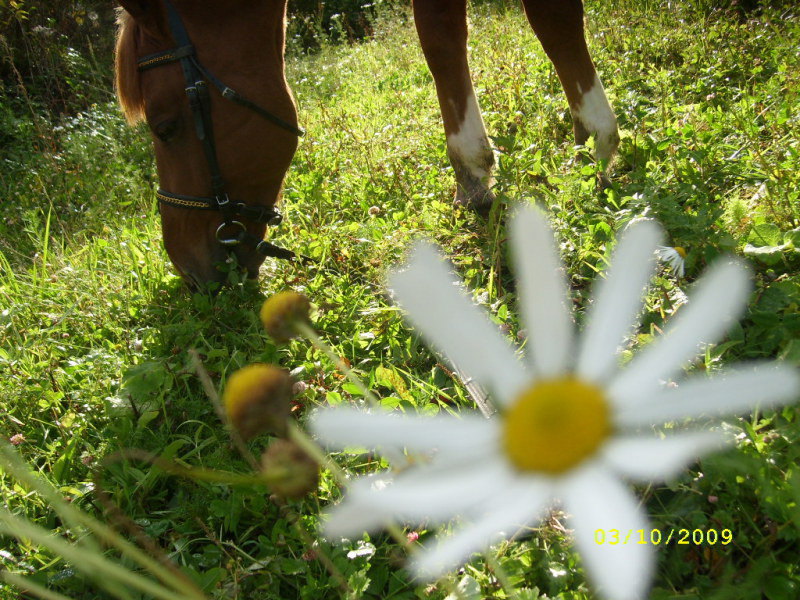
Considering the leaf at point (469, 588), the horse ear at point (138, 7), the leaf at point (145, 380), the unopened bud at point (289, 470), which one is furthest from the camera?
the horse ear at point (138, 7)

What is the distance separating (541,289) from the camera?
12.6 inches

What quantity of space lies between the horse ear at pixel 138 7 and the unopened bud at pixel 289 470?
224 cm

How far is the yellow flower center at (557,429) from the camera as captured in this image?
29cm

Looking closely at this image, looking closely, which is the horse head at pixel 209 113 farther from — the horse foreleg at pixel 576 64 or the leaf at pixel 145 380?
the horse foreleg at pixel 576 64

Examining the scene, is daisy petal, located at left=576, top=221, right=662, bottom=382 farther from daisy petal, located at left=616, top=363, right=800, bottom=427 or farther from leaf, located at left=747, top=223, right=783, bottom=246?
leaf, located at left=747, top=223, right=783, bottom=246

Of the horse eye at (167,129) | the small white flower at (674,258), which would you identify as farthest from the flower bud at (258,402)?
the horse eye at (167,129)

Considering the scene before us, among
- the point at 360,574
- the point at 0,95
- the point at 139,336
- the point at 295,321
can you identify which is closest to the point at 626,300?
the point at 295,321

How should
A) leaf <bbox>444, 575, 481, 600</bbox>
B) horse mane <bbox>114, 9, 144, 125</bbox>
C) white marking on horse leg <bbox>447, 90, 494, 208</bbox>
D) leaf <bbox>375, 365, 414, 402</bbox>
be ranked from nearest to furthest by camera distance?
1. leaf <bbox>444, 575, 481, 600</bbox>
2. leaf <bbox>375, 365, 414, 402</bbox>
3. horse mane <bbox>114, 9, 144, 125</bbox>
4. white marking on horse leg <bbox>447, 90, 494, 208</bbox>

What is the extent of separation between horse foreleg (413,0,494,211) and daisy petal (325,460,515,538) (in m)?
2.25

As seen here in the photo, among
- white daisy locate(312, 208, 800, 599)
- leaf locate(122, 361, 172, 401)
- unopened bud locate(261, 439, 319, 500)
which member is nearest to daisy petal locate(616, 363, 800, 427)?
white daisy locate(312, 208, 800, 599)

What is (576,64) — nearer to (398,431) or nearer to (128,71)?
(128,71)

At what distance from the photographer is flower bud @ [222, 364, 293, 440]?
42cm

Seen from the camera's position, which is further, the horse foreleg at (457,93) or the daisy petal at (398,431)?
the horse foreleg at (457,93)

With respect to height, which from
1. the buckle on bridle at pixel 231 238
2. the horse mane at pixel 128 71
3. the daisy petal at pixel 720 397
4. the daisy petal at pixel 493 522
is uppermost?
the horse mane at pixel 128 71
